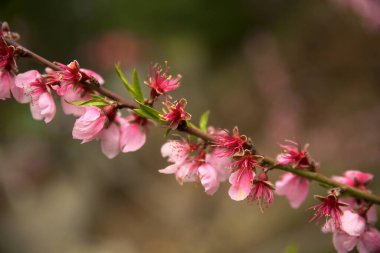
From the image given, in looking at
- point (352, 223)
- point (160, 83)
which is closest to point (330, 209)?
point (352, 223)

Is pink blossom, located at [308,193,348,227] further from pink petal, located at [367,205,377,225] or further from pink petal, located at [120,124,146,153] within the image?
pink petal, located at [120,124,146,153]

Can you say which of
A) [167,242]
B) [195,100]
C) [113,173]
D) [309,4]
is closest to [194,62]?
[195,100]

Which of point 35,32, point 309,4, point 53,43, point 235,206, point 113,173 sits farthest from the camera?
point 309,4

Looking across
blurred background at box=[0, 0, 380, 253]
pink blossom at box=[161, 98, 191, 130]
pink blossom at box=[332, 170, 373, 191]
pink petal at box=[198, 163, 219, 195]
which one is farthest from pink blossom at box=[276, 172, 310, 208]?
blurred background at box=[0, 0, 380, 253]

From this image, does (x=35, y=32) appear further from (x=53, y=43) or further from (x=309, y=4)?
(x=309, y=4)

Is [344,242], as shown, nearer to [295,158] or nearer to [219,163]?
[295,158]

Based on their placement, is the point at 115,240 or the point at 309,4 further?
the point at 309,4
